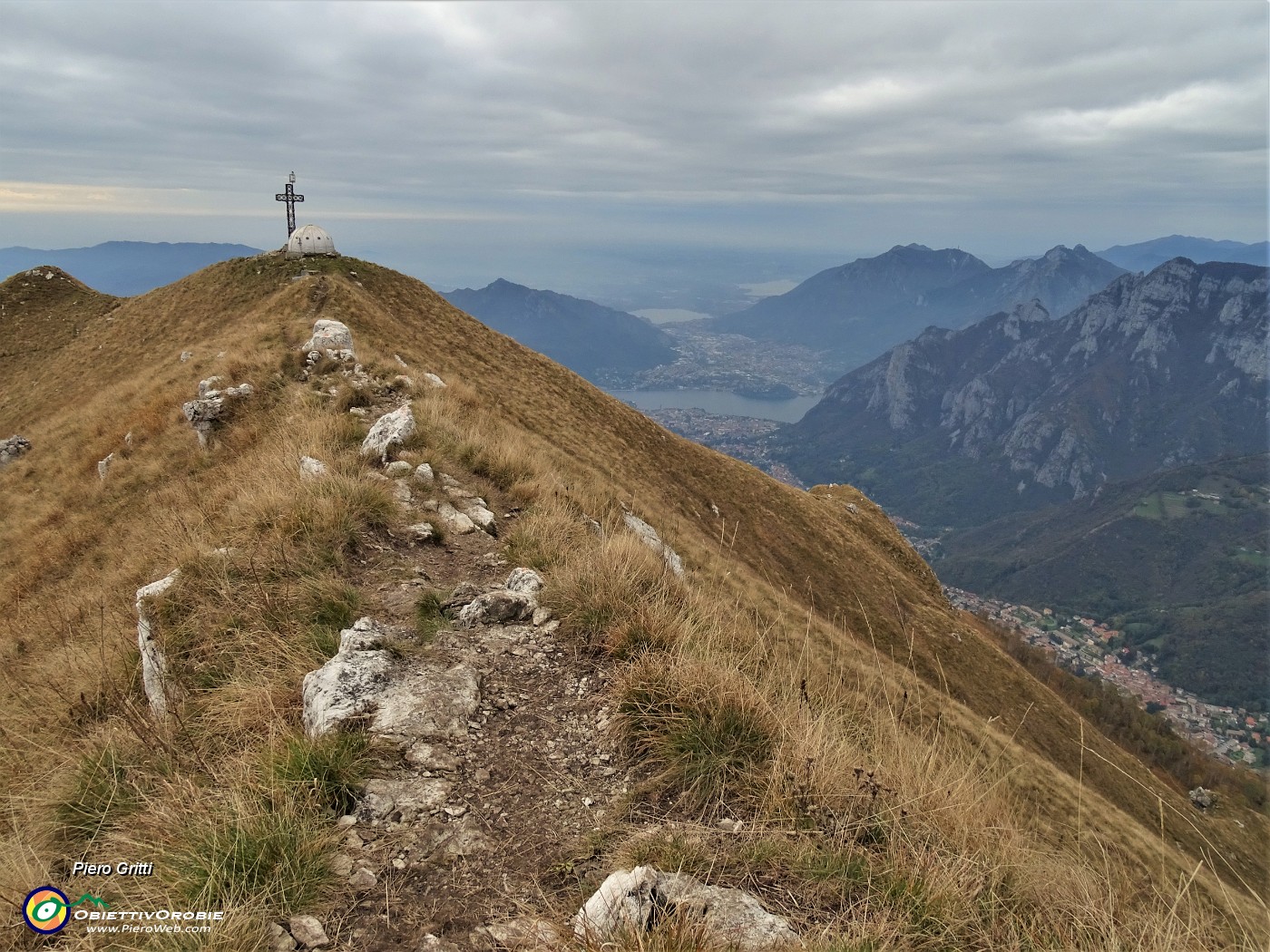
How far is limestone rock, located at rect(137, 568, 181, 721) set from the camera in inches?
191

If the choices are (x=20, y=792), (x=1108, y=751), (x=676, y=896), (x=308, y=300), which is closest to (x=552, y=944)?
(x=676, y=896)

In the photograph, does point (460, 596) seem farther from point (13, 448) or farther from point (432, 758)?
point (13, 448)

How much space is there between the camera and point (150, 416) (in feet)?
56.9

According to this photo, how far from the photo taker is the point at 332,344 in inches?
713

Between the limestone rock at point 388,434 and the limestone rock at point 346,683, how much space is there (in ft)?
17.3

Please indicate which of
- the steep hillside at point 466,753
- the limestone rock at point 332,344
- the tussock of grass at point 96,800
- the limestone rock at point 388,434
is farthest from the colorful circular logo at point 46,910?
the limestone rock at point 332,344

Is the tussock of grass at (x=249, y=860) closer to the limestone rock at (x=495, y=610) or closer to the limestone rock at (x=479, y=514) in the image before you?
the limestone rock at (x=495, y=610)

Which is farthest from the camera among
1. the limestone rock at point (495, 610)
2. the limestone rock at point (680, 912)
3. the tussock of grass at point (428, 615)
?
the limestone rock at point (495, 610)

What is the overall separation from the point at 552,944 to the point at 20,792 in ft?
12.8

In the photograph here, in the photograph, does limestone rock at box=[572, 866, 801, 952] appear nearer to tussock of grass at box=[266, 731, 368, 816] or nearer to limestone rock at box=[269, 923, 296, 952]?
limestone rock at box=[269, 923, 296, 952]

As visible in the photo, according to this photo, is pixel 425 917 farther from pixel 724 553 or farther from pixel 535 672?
pixel 724 553

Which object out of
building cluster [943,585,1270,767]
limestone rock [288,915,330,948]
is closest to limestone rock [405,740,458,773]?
limestone rock [288,915,330,948]

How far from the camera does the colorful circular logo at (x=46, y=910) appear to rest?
2969 mm

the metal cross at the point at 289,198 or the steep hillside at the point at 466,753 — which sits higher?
the metal cross at the point at 289,198
